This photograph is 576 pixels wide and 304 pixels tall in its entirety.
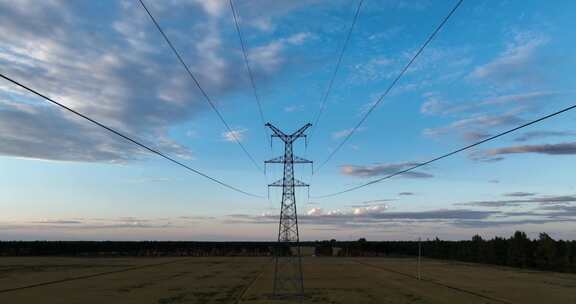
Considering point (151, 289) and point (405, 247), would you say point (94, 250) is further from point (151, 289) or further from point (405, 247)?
point (151, 289)

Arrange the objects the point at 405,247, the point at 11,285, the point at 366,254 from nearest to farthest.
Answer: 1. the point at 11,285
2. the point at 366,254
3. the point at 405,247

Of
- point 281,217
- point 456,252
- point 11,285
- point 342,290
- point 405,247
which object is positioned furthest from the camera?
point 405,247

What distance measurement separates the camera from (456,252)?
12081 centimetres

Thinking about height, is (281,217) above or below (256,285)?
above

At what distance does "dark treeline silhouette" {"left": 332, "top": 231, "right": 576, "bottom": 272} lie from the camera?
274 ft

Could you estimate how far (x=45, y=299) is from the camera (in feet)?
112

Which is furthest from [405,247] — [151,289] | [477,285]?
[151,289]

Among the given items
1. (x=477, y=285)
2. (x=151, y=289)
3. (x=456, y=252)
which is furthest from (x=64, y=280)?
(x=456, y=252)

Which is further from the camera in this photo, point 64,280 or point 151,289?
point 64,280

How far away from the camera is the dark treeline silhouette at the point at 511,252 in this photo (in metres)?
83.4

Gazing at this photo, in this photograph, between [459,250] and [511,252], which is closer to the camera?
[511,252]

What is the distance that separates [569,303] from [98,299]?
2760cm

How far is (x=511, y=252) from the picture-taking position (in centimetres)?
9506

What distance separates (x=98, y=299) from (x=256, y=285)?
1370cm
